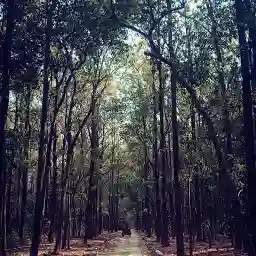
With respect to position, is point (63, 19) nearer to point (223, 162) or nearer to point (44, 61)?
point (44, 61)

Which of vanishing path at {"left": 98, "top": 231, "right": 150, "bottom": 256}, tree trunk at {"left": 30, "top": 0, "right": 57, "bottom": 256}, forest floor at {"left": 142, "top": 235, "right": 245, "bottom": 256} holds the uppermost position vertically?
tree trunk at {"left": 30, "top": 0, "right": 57, "bottom": 256}

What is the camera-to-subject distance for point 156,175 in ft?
109

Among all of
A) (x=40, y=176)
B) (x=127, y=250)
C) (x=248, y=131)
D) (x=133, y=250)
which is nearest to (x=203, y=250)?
(x=133, y=250)

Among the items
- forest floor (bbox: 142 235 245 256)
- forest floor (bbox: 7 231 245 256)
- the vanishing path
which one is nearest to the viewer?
forest floor (bbox: 142 235 245 256)

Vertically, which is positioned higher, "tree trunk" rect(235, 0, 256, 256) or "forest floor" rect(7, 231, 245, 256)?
"tree trunk" rect(235, 0, 256, 256)

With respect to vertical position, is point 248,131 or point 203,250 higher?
point 248,131

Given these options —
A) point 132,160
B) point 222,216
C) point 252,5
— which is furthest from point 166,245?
point 132,160

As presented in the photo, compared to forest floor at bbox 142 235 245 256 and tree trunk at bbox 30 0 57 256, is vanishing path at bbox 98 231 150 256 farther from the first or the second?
tree trunk at bbox 30 0 57 256

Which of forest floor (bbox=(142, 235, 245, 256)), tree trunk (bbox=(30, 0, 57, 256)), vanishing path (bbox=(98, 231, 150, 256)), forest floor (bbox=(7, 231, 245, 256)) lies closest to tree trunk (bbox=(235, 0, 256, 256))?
tree trunk (bbox=(30, 0, 57, 256))

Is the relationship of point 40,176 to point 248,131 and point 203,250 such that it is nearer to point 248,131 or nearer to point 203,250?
point 248,131

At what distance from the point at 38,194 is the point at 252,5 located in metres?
11.1

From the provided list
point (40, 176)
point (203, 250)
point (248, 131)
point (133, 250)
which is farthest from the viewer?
point (133, 250)

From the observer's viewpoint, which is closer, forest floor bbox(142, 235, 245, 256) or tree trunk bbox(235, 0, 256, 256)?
tree trunk bbox(235, 0, 256, 256)

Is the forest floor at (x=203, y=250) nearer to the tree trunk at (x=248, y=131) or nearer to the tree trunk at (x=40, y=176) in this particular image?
the tree trunk at (x=40, y=176)
